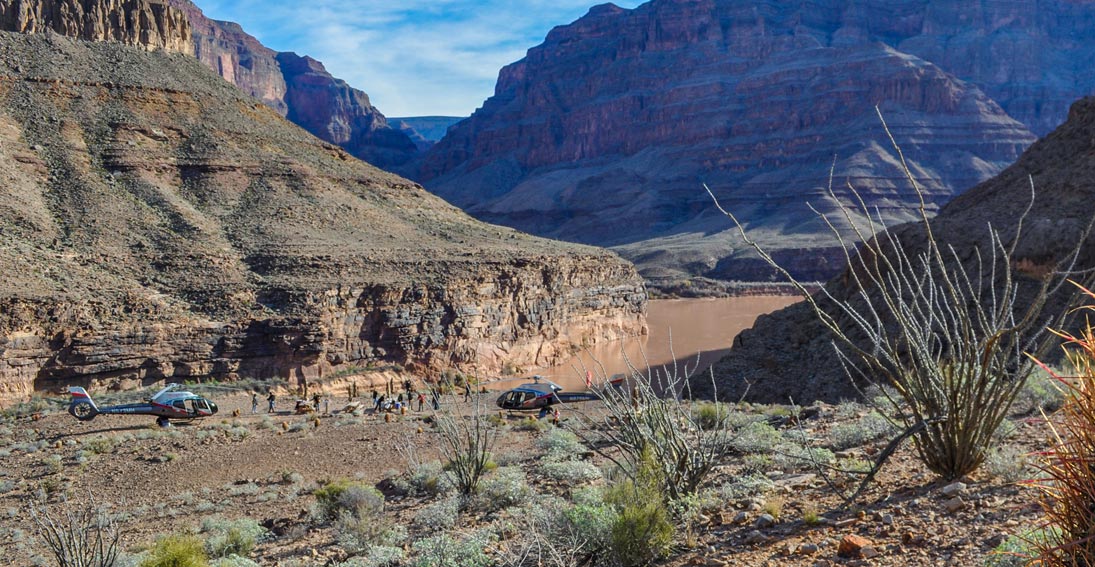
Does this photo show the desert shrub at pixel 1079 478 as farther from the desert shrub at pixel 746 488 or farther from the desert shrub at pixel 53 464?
the desert shrub at pixel 53 464

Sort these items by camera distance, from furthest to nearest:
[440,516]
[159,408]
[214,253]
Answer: [214,253] → [159,408] → [440,516]

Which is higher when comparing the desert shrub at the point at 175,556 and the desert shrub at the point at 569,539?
the desert shrub at the point at 569,539

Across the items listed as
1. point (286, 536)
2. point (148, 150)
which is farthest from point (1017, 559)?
point (148, 150)

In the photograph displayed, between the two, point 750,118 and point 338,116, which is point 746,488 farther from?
point 338,116

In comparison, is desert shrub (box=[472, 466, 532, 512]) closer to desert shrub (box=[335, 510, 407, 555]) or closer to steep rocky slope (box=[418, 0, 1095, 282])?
desert shrub (box=[335, 510, 407, 555])

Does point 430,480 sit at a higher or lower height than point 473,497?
lower

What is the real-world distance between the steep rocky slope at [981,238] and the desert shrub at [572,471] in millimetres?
9001

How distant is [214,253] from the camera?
105 feet

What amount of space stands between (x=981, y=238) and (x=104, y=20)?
4832 centimetres

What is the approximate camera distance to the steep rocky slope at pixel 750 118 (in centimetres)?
11200

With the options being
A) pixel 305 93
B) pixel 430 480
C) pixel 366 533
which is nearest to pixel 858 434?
pixel 366 533

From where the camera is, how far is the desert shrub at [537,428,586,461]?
13391 mm

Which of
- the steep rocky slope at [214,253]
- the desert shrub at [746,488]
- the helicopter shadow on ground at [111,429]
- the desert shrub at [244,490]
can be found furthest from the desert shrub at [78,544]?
the steep rocky slope at [214,253]

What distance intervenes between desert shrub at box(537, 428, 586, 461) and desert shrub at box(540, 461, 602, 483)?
0.68 metres
